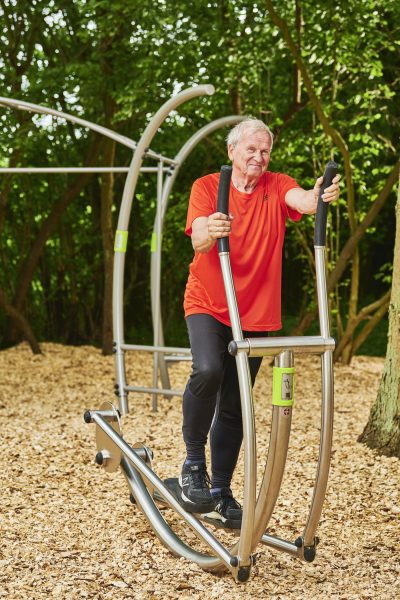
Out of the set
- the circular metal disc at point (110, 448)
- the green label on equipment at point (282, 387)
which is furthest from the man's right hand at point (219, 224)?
the circular metal disc at point (110, 448)

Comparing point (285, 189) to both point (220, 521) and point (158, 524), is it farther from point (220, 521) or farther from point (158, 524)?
point (158, 524)

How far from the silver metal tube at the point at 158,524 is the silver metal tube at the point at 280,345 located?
2.60ft

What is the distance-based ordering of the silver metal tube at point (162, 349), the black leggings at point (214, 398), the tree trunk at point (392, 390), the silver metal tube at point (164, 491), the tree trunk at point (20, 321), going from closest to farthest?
the silver metal tube at point (164, 491), the black leggings at point (214, 398), the tree trunk at point (392, 390), the silver metal tube at point (162, 349), the tree trunk at point (20, 321)

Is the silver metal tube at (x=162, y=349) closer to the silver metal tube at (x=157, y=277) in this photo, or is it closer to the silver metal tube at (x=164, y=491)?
the silver metal tube at (x=157, y=277)

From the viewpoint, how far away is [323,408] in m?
2.74

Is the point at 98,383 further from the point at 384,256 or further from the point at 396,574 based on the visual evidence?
the point at 384,256

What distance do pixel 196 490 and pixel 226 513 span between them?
0.44 ft

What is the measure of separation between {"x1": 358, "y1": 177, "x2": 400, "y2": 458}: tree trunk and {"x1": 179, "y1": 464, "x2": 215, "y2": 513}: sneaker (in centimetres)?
201

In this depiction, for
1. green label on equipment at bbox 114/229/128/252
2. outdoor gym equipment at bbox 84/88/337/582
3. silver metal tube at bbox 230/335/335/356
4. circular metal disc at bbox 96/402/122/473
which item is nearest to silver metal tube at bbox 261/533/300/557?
outdoor gym equipment at bbox 84/88/337/582

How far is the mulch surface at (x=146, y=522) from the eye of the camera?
10.2ft

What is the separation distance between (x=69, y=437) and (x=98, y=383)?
284 cm

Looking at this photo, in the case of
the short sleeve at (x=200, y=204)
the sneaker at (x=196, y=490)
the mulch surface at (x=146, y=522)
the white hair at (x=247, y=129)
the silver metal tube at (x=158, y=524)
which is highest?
the white hair at (x=247, y=129)

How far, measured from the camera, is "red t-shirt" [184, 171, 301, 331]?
2.94m

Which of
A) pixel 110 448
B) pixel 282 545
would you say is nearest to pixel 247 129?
pixel 282 545
